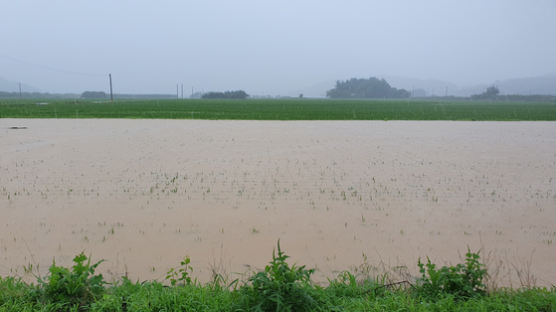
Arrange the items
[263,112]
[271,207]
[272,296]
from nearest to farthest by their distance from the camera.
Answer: [272,296]
[271,207]
[263,112]

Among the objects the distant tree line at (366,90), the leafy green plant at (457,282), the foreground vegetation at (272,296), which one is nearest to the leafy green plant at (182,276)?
the foreground vegetation at (272,296)

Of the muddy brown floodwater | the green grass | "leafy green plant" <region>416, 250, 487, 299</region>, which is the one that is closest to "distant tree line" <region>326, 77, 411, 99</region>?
the green grass

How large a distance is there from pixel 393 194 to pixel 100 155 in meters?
6.38

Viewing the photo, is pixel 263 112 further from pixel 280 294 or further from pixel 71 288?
pixel 280 294

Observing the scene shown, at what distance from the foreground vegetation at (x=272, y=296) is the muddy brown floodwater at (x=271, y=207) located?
60 centimetres

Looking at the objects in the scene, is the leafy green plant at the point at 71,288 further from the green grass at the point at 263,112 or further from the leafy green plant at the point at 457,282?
the green grass at the point at 263,112

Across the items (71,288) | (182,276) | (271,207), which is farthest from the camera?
(271,207)

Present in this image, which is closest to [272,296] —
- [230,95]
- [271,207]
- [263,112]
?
[271,207]

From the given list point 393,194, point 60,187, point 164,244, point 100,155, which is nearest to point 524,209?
point 393,194

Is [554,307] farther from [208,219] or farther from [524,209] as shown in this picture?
[208,219]

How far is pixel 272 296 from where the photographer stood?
237 cm

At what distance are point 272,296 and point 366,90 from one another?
373 feet

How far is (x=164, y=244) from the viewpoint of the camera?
3.89 m

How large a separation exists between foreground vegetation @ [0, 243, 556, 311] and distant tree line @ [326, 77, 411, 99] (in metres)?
111
